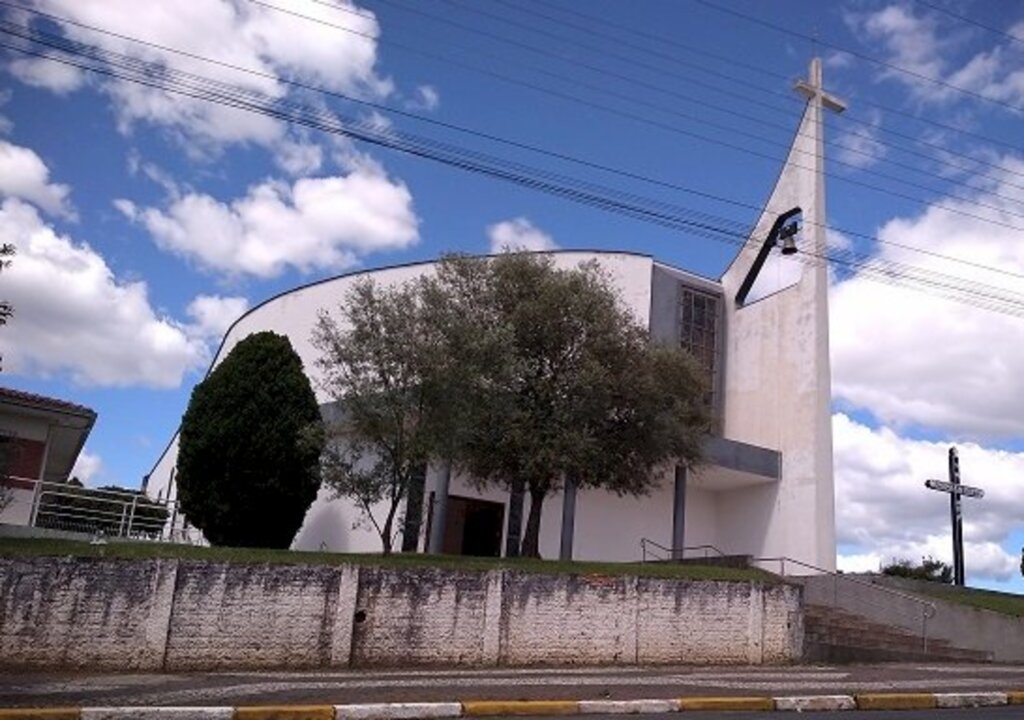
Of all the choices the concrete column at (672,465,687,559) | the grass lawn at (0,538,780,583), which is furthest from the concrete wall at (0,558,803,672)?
the concrete column at (672,465,687,559)

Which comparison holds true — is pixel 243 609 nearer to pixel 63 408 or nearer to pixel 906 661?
pixel 63 408

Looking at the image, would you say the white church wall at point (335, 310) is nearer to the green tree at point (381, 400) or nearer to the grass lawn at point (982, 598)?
the green tree at point (381, 400)

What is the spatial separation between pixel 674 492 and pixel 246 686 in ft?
73.3

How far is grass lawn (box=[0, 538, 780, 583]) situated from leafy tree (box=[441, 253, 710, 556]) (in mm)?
3080

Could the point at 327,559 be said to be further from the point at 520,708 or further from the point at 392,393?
the point at 520,708

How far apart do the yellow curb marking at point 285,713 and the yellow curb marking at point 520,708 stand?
1.58 meters

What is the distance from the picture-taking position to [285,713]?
33.6 ft

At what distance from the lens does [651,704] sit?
11.3 metres

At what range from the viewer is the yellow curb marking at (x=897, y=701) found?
12.1 m

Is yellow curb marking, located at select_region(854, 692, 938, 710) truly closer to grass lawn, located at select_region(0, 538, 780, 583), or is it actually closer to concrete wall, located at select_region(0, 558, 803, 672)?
concrete wall, located at select_region(0, 558, 803, 672)

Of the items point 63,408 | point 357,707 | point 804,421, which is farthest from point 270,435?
point 804,421

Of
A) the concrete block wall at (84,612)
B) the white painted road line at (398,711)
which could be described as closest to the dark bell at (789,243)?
the white painted road line at (398,711)

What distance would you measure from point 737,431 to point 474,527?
10830 mm

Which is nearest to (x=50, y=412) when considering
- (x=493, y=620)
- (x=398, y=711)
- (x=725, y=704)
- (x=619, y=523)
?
(x=493, y=620)
